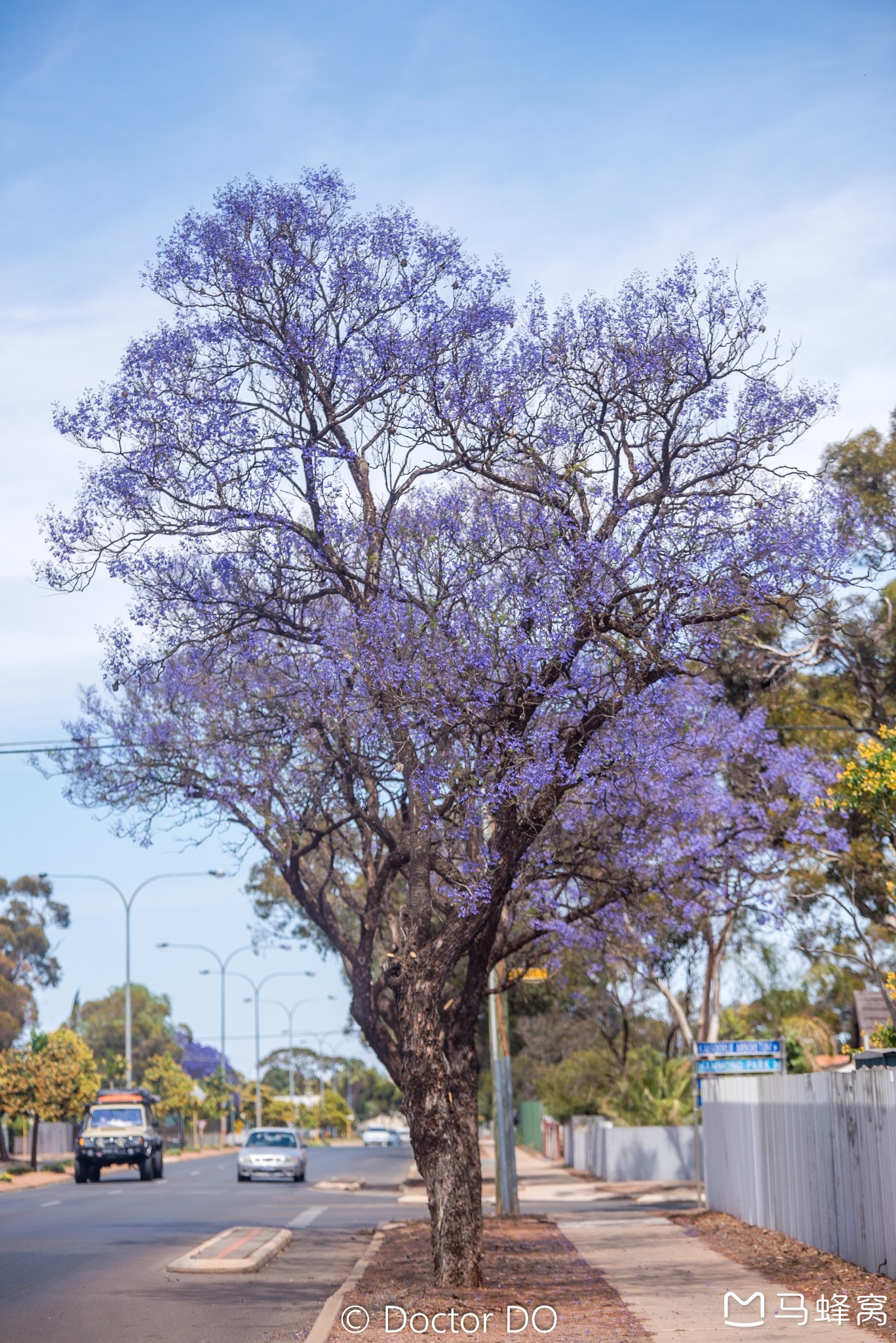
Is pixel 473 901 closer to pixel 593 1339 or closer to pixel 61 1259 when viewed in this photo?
pixel 593 1339

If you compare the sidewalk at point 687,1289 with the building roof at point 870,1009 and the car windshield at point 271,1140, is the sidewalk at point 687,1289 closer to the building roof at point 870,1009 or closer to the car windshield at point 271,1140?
the building roof at point 870,1009

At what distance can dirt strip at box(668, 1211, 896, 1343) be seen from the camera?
12.3 m

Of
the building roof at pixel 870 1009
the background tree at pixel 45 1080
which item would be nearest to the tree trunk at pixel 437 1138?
the building roof at pixel 870 1009

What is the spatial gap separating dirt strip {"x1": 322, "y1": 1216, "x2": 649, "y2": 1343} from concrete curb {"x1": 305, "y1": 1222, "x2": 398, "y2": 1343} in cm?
8

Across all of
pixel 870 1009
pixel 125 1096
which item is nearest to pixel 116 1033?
pixel 125 1096

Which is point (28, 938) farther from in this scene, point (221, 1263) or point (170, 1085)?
point (221, 1263)

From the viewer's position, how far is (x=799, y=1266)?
14.7 meters

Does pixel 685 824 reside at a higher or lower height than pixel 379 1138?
higher

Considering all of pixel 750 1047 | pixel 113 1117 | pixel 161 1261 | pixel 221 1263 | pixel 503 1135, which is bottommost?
pixel 113 1117

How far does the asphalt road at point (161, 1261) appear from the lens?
1244cm

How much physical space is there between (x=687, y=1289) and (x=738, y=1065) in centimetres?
896

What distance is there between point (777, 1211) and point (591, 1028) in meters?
33.7

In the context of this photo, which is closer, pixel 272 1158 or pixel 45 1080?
pixel 272 1158

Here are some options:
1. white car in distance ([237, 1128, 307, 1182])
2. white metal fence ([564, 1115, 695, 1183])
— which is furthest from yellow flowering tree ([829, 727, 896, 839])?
white car in distance ([237, 1128, 307, 1182])
